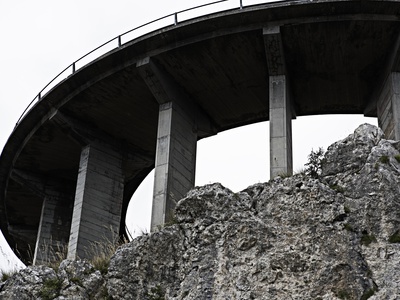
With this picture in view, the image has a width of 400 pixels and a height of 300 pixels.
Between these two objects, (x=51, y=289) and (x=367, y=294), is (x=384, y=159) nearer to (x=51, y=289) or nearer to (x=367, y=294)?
(x=367, y=294)

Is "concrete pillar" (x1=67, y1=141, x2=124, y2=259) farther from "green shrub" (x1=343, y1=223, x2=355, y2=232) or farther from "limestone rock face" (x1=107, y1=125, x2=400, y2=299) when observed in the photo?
"green shrub" (x1=343, y1=223, x2=355, y2=232)

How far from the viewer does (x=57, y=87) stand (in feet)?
A: 73.2

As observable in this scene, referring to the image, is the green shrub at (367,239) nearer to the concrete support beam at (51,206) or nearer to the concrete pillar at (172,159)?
the concrete pillar at (172,159)

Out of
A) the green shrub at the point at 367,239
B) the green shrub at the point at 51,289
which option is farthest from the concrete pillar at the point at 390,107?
the green shrub at the point at 51,289

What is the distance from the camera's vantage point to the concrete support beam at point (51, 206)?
84.7ft

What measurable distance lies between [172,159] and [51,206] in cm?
760

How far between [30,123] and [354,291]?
50.2 ft

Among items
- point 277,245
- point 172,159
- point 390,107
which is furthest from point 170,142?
point 277,245

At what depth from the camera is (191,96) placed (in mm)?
22047

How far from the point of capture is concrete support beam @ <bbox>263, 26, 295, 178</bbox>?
18.8m

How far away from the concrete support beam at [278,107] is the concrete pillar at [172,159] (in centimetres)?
302

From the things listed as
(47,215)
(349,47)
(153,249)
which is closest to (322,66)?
(349,47)

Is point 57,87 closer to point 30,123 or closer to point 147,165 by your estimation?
point 30,123

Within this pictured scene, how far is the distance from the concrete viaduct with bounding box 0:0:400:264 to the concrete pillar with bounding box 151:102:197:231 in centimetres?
3
